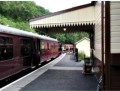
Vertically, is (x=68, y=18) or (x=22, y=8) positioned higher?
(x=22, y=8)

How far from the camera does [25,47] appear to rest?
64.5 ft

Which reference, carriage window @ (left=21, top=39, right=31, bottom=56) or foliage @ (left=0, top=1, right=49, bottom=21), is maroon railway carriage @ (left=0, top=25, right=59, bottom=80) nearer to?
carriage window @ (left=21, top=39, right=31, bottom=56)

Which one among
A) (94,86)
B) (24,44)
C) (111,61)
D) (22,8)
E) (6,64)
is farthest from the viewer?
(22,8)

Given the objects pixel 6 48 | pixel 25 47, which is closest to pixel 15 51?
pixel 6 48

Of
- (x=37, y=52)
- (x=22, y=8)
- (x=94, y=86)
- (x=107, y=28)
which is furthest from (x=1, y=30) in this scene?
(x=22, y=8)

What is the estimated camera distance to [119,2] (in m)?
9.89

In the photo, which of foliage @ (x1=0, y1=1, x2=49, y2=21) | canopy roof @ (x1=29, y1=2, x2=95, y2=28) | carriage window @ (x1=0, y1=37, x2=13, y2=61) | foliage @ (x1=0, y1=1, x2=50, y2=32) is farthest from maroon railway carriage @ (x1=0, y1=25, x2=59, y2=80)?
foliage @ (x1=0, y1=1, x2=49, y2=21)

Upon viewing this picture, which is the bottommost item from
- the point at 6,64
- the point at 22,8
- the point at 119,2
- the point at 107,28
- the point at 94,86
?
the point at 94,86

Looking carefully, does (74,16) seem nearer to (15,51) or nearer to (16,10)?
(15,51)

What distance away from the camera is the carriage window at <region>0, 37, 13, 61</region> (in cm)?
1369

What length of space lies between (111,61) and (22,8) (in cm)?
8434

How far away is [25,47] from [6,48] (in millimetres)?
5103

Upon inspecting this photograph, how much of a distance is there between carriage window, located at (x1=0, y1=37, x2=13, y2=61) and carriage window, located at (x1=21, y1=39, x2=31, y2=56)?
2.93 meters

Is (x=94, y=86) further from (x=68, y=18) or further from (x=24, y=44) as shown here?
(x=24, y=44)
